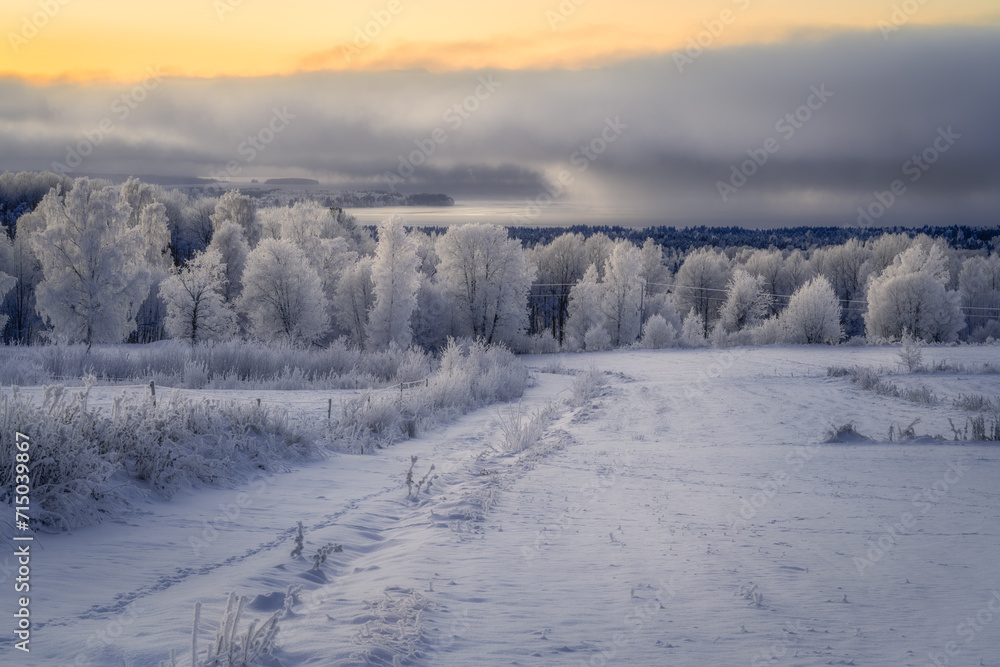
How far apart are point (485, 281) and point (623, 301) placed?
14581 millimetres

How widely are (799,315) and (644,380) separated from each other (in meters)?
23.6

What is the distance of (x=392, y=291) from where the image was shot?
44.7 metres

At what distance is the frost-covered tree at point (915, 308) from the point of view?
48.7m

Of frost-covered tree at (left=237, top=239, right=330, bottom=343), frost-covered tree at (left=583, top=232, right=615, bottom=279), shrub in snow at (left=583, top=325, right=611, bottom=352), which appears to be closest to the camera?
frost-covered tree at (left=237, top=239, right=330, bottom=343)

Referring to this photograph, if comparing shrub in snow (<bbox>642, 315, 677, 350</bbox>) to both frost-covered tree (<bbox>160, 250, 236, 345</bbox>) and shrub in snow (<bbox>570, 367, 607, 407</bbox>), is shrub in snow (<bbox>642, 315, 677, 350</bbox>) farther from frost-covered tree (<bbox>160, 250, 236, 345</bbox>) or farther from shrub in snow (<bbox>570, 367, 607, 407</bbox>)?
frost-covered tree (<bbox>160, 250, 236, 345</bbox>)

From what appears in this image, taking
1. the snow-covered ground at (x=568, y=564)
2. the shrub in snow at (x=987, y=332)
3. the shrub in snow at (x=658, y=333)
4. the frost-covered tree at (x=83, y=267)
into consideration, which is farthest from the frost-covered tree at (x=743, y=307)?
the snow-covered ground at (x=568, y=564)

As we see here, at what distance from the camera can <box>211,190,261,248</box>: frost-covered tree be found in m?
68.9

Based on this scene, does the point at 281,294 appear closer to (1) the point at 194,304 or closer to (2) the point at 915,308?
(1) the point at 194,304

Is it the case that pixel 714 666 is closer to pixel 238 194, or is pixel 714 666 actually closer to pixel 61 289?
pixel 61 289

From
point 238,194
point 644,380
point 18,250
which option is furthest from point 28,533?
point 238,194

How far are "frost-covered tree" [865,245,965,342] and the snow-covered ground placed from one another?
147 feet

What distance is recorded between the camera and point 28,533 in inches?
196

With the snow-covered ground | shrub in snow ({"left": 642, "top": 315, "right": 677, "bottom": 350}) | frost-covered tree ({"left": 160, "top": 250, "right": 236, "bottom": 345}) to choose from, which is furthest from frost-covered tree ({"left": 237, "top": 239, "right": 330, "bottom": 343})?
the snow-covered ground

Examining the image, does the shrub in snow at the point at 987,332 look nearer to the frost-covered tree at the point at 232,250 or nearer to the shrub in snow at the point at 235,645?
the frost-covered tree at the point at 232,250
